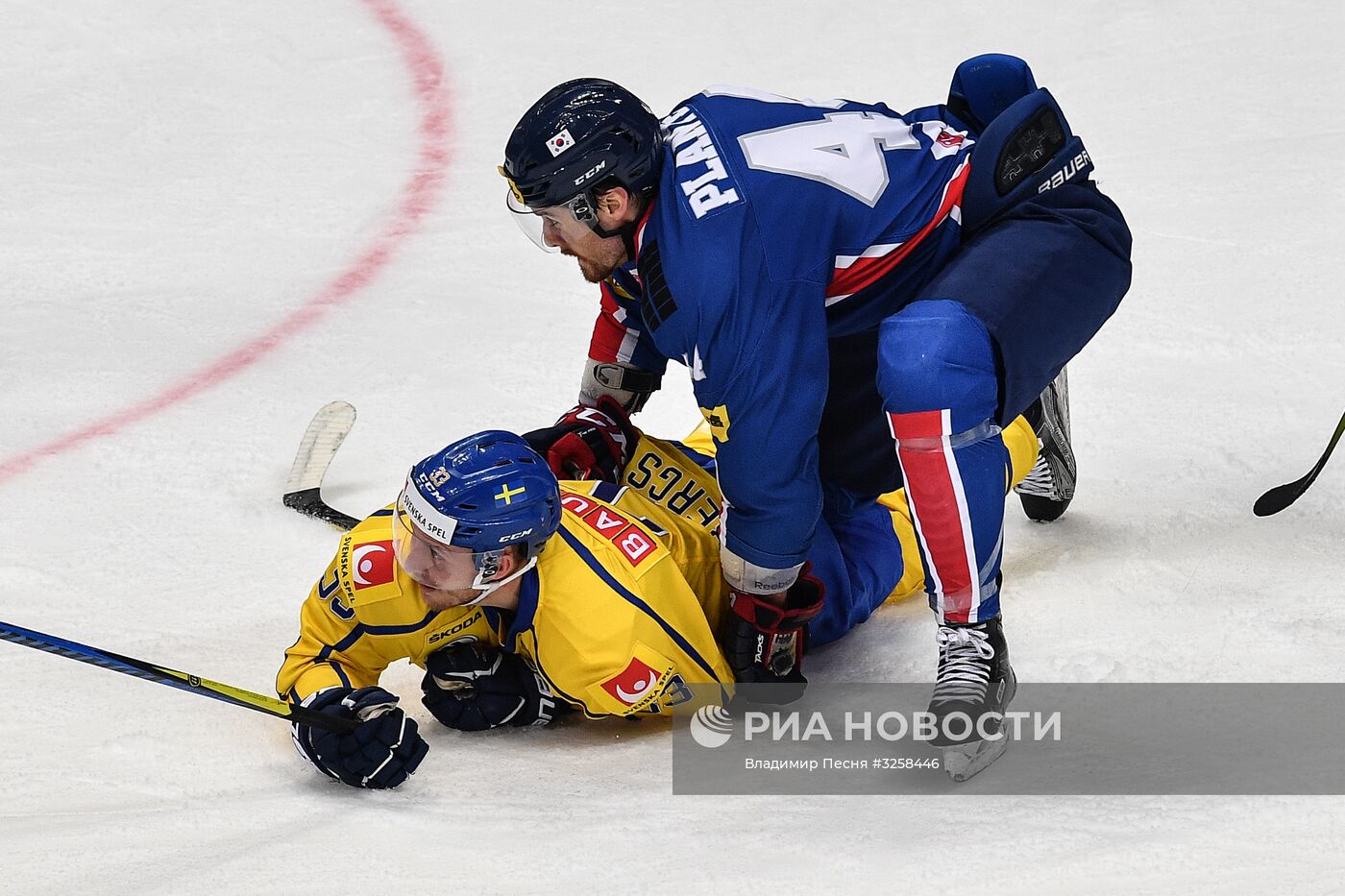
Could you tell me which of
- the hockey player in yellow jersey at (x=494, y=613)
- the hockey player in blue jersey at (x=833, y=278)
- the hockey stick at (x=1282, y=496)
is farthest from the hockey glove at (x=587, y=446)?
the hockey stick at (x=1282, y=496)

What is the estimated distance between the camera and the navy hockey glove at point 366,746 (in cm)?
250

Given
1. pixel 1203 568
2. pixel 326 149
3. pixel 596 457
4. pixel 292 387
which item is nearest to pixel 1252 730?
pixel 1203 568

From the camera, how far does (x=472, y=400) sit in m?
4.36

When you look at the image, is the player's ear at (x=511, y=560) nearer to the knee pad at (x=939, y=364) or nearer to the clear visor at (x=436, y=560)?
the clear visor at (x=436, y=560)

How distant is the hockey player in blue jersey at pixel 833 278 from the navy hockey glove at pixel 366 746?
2.19 feet

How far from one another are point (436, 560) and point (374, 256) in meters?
2.71

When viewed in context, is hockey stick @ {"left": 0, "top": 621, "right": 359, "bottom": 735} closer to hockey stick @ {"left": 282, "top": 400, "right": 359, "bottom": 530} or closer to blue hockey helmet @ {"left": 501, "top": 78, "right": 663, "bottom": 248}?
blue hockey helmet @ {"left": 501, "top": 78, "right": 663, "bottom": 248}

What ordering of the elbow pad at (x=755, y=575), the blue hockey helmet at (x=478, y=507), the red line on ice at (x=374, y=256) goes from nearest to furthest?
the blue hockey helmet at (x=478, y=507), the elbow pad at (x=755, y=575), the red line on ice at (x=374, y=256)


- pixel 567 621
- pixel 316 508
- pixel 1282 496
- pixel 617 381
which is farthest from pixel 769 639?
pixel 316 508

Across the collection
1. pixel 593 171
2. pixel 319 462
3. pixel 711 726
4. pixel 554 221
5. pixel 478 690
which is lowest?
pixel 319 462

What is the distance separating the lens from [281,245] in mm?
5168

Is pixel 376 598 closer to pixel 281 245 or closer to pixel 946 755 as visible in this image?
pixel 946 755

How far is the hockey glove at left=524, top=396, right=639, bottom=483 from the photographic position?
3.21 meters

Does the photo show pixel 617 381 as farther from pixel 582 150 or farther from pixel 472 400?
pixel 472 400
